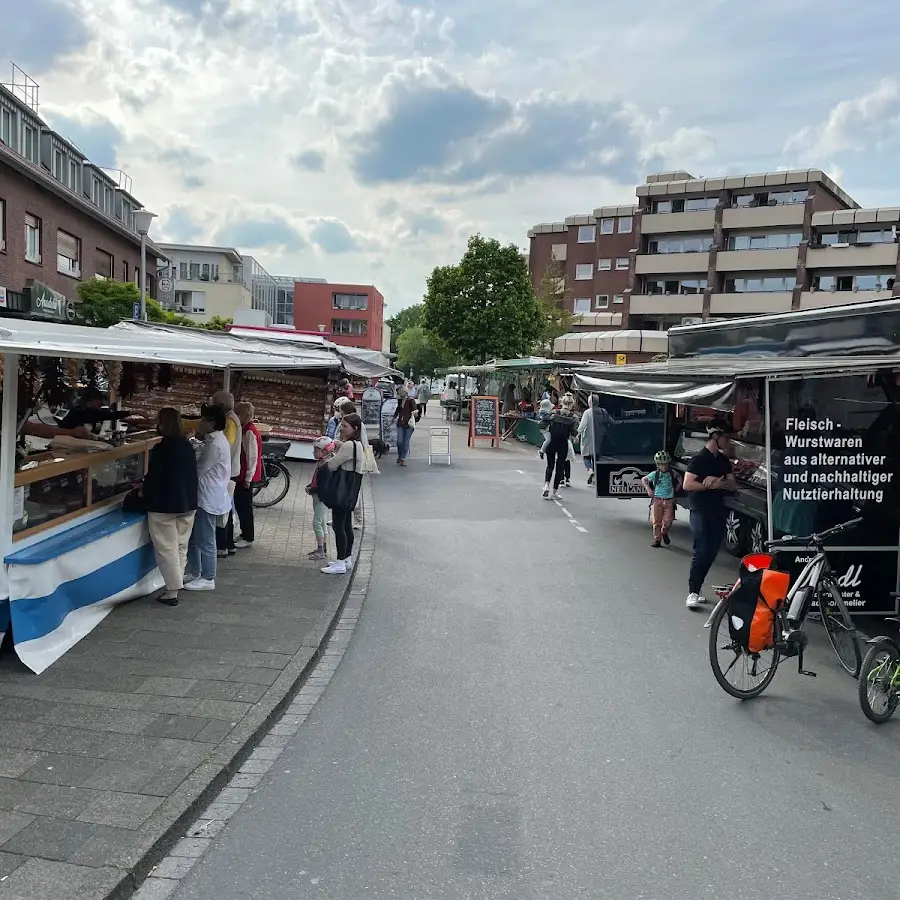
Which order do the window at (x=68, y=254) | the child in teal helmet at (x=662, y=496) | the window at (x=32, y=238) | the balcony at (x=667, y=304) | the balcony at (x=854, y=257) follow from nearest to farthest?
the child in teal helmet at (x=662, y=496), the window at (x=32, y=238), the window at (x=68, y=254), the balcony at (x=854, y=257), the balcony at (x=667, y=304)

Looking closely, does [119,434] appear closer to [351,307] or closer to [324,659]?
[324,659]

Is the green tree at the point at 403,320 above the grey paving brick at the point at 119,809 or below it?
above

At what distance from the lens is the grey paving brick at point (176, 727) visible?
4684mm

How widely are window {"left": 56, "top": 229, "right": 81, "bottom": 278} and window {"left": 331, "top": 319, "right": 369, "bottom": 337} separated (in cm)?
5818

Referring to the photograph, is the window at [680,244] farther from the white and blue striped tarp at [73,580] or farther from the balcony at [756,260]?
the white and blue striped tarp at [73,580]

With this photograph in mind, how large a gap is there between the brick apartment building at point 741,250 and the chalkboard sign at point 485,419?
23094 mm

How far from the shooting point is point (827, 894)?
350cm

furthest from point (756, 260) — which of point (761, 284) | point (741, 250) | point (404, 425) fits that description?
point (404, 425)

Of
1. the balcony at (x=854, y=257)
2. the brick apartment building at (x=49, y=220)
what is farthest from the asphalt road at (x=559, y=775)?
the balcony at (x=854, y=257)

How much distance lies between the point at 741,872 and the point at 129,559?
5.25 m

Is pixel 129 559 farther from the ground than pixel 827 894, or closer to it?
farther from the ground

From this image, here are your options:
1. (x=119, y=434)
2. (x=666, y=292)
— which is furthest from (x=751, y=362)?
(x=666, y=292)

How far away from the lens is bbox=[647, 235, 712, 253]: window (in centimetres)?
5288

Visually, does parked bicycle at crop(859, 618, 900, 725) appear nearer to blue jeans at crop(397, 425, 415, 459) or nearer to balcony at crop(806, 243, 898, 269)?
blue jeans at crop(397, 425, 415, 459)
